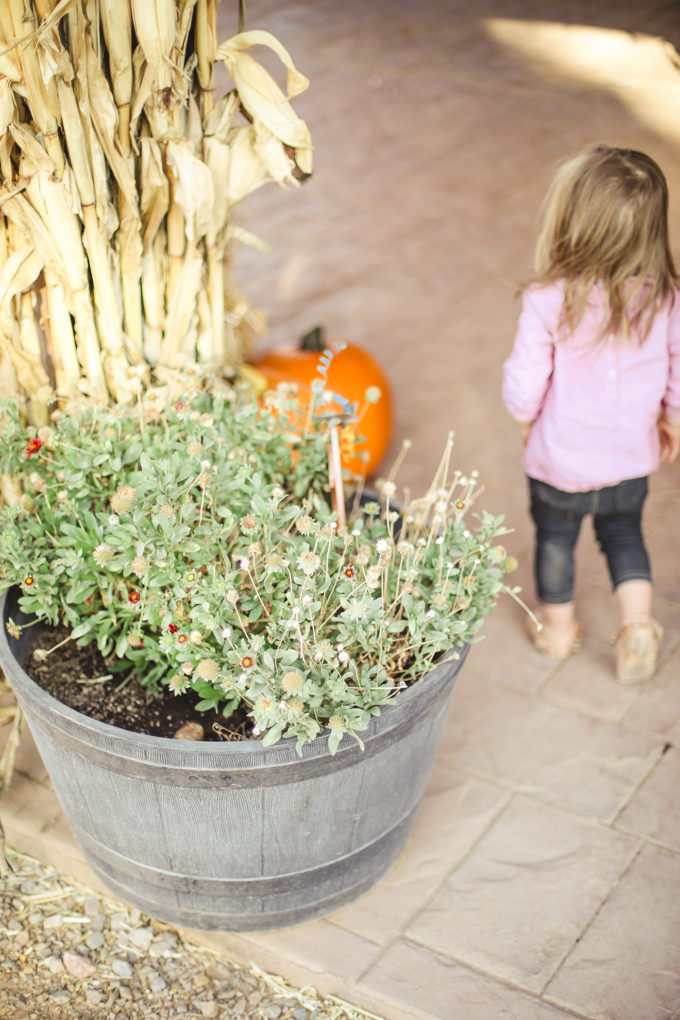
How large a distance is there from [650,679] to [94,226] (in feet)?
5.35

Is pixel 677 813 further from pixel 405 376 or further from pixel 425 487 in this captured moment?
pixel 405 376

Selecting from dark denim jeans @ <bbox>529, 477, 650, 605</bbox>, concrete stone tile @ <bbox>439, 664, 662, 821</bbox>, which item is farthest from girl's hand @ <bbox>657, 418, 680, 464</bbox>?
concrete stone tile @ <bbox>439, 664, 662, 821</bbox>

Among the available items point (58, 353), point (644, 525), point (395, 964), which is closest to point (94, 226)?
point (58, 353)

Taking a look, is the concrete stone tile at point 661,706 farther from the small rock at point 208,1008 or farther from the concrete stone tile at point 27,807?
the concrete stone tile at point 27,807

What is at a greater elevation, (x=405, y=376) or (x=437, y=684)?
(x=437, y=684)

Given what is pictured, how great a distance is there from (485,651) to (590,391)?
0.73 meters

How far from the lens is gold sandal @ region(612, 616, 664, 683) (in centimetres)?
241

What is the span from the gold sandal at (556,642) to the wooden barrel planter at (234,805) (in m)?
0.72

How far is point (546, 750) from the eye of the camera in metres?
2.30

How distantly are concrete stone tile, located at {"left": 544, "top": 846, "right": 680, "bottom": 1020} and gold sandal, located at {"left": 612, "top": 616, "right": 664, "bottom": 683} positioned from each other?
0.52 m

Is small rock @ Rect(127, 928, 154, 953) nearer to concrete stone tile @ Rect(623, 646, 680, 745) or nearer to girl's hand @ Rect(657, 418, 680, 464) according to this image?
concrete stone tile @ Rect(623, 646, 680, 745)

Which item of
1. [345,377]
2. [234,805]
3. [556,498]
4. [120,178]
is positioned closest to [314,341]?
[345,377]

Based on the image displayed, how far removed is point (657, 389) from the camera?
2209 mm

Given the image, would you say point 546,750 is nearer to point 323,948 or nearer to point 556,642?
point 556,642
